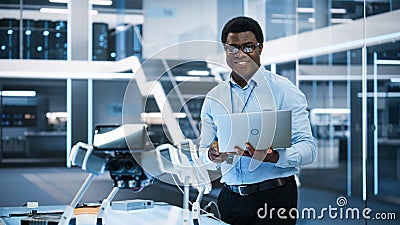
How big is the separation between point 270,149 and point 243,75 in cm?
40

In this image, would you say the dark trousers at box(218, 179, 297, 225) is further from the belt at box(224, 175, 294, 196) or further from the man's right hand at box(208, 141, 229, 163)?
the man's right hand at box(208, 141, 229, 163)

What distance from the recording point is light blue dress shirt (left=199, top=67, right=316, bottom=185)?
2.63 m

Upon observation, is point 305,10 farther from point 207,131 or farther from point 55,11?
point 207,131

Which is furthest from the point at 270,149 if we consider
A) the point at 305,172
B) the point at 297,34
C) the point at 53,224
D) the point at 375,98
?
the point at 305,172

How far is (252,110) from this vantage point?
9.09 ft

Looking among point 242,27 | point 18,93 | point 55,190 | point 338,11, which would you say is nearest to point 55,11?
point 18,93

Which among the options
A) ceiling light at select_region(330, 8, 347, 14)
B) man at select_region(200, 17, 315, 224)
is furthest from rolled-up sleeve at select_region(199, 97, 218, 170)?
ceiling light at select_region(330, 8, 347, 14)

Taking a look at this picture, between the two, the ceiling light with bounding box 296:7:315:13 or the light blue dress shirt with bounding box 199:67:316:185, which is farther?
the ceiling light with bounding box 296:7:315:13

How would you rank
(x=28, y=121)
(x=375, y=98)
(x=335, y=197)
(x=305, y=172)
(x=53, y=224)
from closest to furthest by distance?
(x=53, y=224) < (x=28, y=121) < (x=375, y=98) < (x=335, y=197) < (x=305, y=172)

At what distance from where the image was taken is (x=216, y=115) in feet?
8.93

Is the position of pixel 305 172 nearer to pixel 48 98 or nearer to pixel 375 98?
pixel 375 98

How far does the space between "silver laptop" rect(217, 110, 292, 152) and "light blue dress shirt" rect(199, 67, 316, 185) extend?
0.10 metres

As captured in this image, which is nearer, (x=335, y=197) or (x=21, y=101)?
(x=21, y=101)

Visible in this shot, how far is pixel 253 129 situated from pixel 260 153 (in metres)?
0.10
